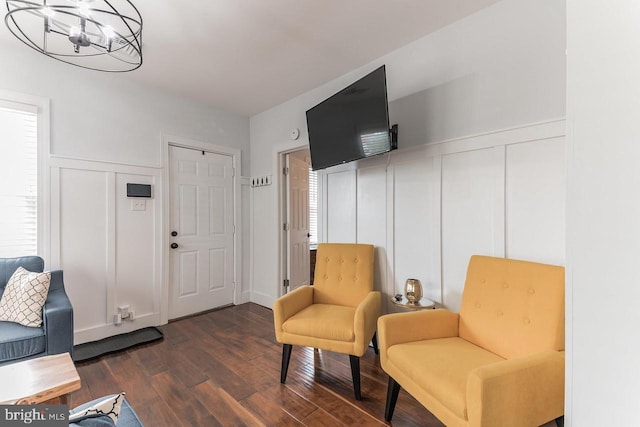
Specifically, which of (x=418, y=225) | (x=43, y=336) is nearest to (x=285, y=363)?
(x=418, y=225)

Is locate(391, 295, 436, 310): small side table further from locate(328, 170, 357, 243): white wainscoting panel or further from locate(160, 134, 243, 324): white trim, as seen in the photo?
locate(160, 134, 243, 324): white trim

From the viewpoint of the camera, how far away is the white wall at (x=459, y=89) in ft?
5.68

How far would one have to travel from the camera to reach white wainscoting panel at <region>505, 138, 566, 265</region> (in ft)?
5.45

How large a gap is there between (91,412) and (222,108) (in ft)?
11.8

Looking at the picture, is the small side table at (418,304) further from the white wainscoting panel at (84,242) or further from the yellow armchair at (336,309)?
the white wainscoting panel at (84,242)

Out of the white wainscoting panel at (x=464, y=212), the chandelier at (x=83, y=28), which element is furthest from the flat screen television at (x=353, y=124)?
the chandelier at (x=83, y=28)

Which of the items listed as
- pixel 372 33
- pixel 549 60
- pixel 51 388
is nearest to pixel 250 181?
pixel 372 33

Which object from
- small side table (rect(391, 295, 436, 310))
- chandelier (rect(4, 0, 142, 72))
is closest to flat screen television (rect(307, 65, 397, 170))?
small side table (rect(391, 295, 436, 310))

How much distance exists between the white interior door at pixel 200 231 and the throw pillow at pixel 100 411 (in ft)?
9.19

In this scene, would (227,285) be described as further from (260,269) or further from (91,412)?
(91,412)

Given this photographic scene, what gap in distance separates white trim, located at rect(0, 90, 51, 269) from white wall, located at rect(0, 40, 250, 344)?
0.03 meters

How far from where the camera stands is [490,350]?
161 cm

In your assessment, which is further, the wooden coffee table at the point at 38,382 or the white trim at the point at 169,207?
the white trim at the point at 169,207

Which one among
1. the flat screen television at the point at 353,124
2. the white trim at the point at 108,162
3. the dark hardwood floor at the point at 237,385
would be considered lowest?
the dark hardwood floor at the point at 237,385
